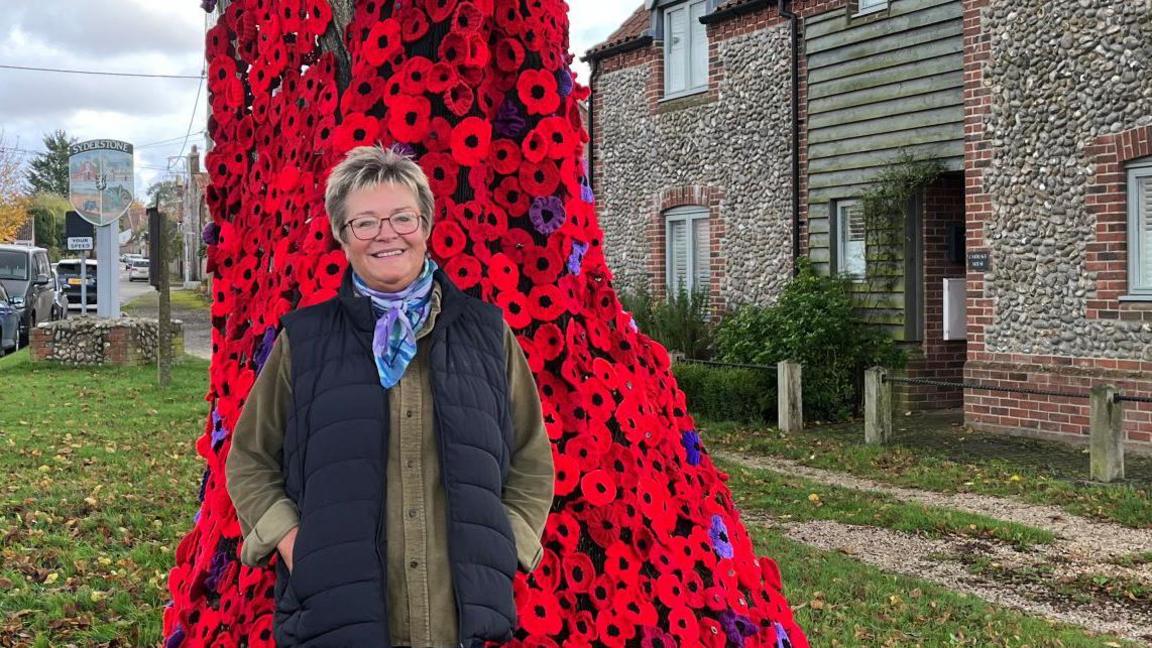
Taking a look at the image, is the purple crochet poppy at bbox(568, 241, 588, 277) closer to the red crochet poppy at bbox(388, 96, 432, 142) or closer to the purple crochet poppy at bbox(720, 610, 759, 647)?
the red crochet poppy at bbox(388, 96, 432, 142)

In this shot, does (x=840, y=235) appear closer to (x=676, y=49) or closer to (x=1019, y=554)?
(x=676, y=49)

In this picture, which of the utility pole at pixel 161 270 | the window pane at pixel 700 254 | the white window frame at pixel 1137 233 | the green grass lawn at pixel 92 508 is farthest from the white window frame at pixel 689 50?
the green grass lawn at pixel 92 508

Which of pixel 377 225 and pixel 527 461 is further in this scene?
pixel 527 461

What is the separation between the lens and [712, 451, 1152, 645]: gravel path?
5605 mm

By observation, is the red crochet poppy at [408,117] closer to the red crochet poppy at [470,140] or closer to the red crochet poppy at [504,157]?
the red crochet poppy at [470,140]

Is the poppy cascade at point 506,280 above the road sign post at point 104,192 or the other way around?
the other way around

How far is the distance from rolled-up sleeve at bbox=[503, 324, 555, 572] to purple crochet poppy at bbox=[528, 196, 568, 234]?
588 millimetres

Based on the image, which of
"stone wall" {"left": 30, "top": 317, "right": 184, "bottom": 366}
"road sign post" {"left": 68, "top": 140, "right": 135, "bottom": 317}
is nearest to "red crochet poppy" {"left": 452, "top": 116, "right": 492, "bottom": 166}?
"stone wall" {"left": 30, "top": 317, "right": 184, "bottom": 366}

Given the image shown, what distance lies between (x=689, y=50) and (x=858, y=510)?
990 centimetres

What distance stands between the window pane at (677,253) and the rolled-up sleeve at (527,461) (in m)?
13.6

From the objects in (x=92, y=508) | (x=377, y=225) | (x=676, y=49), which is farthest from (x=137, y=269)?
(x=377, y=225)

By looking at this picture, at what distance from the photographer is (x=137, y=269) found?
73.6m

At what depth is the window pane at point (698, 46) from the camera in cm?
1589

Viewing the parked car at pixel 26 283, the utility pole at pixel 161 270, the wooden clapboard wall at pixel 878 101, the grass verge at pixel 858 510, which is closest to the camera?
the grass verge at pixel 858 510
